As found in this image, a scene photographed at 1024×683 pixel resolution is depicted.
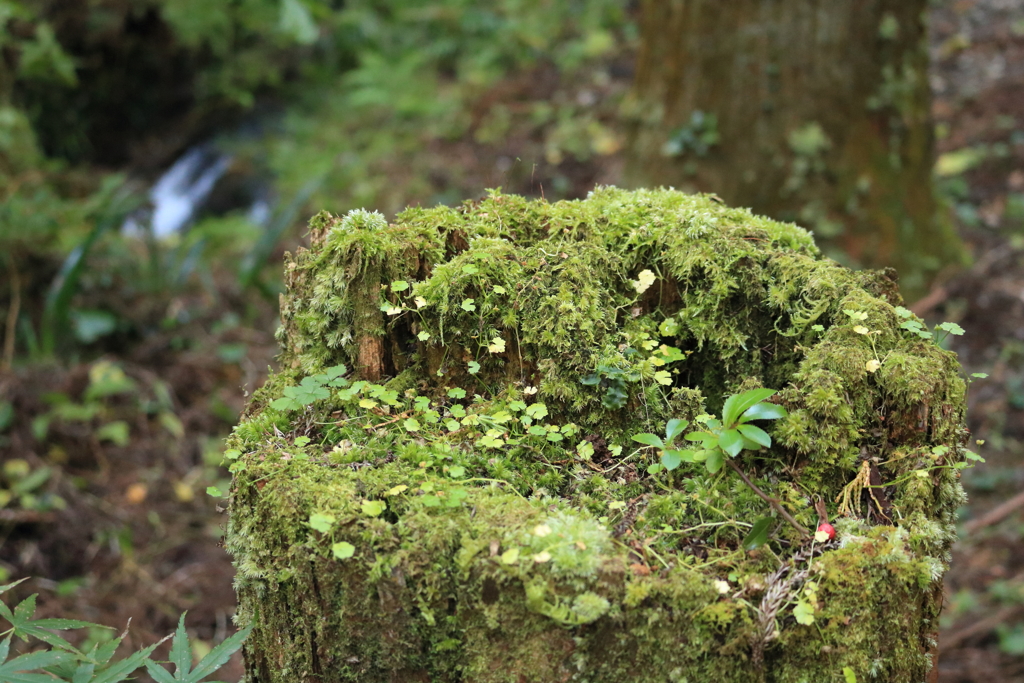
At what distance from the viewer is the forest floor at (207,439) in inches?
153

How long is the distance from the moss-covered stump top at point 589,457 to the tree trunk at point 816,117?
2.69m

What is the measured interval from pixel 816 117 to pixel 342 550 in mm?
4377

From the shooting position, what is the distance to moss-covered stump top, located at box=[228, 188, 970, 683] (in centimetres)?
161

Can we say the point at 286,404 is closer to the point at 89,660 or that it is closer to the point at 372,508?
the point at 372,508

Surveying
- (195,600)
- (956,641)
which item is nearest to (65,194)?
(195,600)

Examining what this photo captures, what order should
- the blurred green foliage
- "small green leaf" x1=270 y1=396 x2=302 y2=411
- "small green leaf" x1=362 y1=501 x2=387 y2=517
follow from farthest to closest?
the blurred green foliage < "small green leaf" x1=270 y1=396 x2=302 y2=411 < "small green leaf" x1=362 y1=501 x2=387 y2=517

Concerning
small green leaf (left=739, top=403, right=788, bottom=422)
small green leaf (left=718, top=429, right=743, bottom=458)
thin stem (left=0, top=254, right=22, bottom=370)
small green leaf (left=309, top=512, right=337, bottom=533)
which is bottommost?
thin stem (left=0, top=254, right=22, bottom=370)

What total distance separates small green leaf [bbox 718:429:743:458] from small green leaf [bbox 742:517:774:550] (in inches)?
6.7

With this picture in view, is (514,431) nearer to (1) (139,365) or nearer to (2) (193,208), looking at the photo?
(1) (139,365)

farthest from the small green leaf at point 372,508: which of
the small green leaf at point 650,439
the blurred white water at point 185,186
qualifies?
the blurred white water at point 185,186

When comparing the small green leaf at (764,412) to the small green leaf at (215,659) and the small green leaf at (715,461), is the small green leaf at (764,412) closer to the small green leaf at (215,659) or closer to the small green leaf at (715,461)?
the small green leaf at (715,461)

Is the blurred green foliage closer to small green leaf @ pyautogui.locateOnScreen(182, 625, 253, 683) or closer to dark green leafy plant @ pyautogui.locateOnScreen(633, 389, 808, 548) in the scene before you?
small green leaf @ pyautogui.locateOnScreen(182, 625, 253, 683)

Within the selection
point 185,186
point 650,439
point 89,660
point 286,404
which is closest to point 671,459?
point 650,439

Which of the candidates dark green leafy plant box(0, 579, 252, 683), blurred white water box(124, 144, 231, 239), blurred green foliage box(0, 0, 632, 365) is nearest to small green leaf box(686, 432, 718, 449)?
dark green leafy plant box(0, 579, 252, 683)
